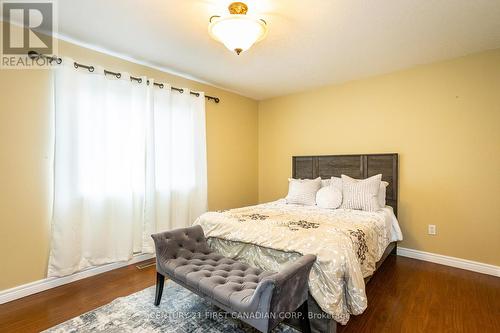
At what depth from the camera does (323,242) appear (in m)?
1.77

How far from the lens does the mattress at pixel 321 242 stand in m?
1.65

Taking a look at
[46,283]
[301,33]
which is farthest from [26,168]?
[301,33]

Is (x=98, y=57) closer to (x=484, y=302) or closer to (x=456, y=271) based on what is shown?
(x=484, y=302)

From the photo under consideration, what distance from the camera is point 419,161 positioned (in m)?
3.16

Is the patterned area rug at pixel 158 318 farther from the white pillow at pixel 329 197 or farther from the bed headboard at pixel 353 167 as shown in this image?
the bed headboard at pixel 353 167

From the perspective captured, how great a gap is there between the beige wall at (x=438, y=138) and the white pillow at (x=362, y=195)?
2.06 ft

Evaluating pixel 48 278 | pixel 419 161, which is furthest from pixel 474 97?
pixel 48 278

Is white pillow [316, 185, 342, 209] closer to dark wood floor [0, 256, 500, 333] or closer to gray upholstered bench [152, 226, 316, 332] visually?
dark wood floor [0, 256, 500, 333]

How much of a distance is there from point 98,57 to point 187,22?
4.06ft

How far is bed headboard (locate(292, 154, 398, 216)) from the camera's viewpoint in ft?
10.9

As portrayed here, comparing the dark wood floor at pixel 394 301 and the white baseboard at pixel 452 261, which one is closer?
the dark wood floor at pixel 394 301

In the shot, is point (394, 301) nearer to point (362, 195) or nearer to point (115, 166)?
point (362, 195)

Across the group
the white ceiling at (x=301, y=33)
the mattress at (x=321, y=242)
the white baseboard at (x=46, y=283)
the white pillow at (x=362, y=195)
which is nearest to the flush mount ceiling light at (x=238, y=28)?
the white ceiling at (x=301, y=33)

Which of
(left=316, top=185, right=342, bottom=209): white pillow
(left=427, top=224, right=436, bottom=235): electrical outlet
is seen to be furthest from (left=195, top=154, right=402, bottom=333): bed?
(left=427, top=224, right=436, bottom=235): electrical outlet
